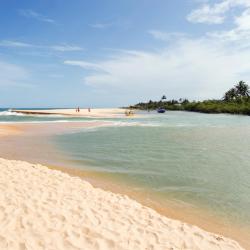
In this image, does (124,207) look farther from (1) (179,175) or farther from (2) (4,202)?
(1) (179,175)

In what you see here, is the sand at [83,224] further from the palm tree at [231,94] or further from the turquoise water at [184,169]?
the palm tree at [231,94]

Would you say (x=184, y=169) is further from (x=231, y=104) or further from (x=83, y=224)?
(x=231, y=104)

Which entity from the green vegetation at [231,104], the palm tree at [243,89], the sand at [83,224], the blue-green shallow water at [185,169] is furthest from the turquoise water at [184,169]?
→ the palm tree at [243,89]

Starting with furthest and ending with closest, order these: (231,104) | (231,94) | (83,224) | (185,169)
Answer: (231,94), (231,104), (185,169), (83,224)

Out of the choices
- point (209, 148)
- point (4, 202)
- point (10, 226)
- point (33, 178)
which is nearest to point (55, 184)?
point (33, 178)

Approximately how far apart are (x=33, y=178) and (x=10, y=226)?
3.83 metres

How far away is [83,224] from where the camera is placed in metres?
6.11

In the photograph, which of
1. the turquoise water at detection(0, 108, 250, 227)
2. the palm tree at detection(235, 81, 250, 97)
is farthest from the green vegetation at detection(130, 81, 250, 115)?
the turquoise water at detection(0, 108, 250, 227)

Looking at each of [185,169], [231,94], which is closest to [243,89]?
[231,94]

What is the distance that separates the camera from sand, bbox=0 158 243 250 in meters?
5.41

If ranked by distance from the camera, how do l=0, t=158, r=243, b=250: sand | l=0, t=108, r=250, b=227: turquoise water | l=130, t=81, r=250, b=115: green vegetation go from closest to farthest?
l=0, t=158, r=243, b=250: sand
l=0, t=108, r=250, b=227: turquoise water
l=130, t=81, r=250, b=115: green vegetation

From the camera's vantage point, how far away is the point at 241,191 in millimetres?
10156

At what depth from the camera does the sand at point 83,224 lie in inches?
213

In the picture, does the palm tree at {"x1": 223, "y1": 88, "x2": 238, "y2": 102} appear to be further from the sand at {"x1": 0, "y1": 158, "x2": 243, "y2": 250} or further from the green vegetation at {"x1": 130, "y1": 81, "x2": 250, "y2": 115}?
the sand at {"x1": 0, "y1": 158, "x2": 243, "y2": 250}
